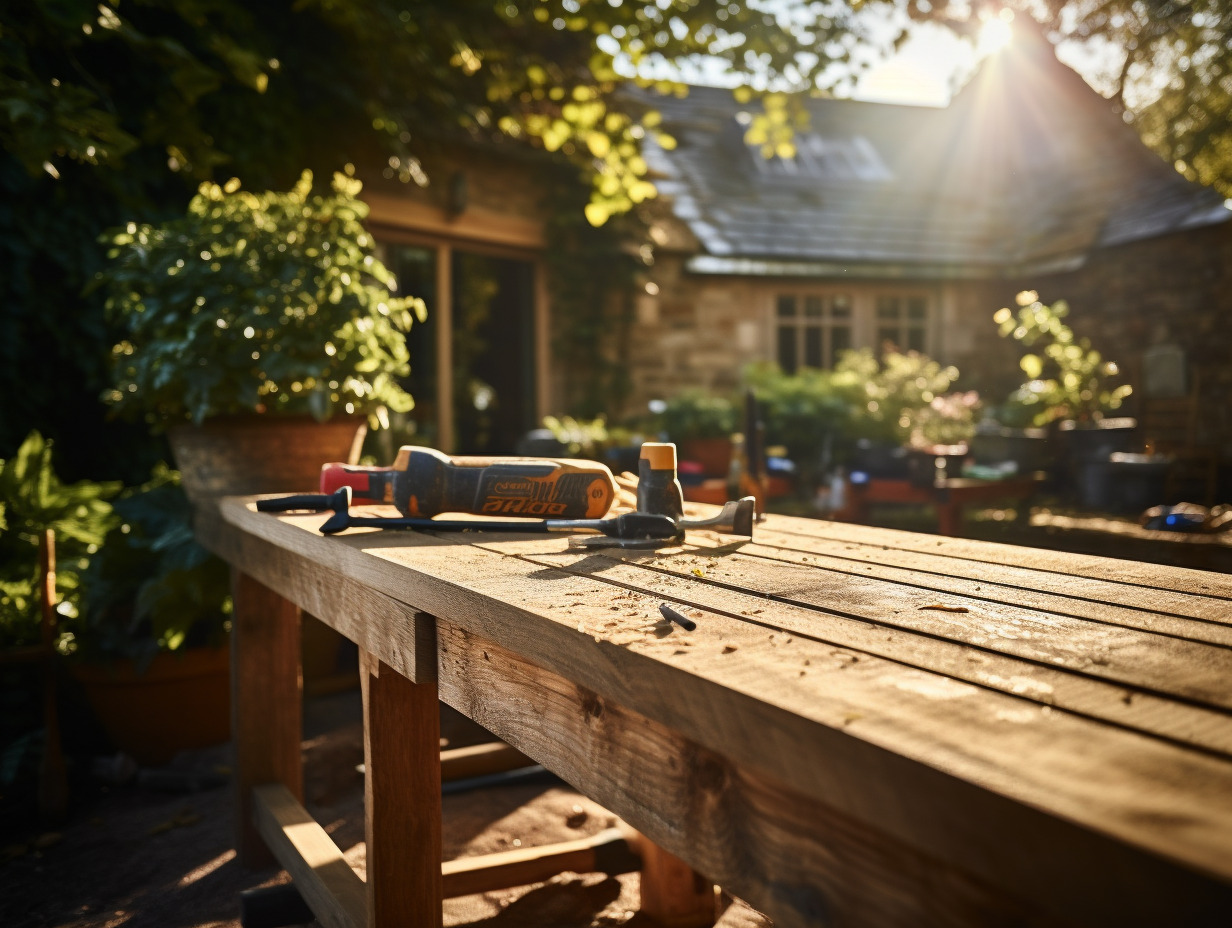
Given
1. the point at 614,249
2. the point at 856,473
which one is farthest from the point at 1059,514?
the point at 614,249

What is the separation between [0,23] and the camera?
3.05 meters

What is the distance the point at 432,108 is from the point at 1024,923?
251 inches

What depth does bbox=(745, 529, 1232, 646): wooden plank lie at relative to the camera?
99 centimetres

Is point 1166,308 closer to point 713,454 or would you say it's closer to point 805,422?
point 805,422

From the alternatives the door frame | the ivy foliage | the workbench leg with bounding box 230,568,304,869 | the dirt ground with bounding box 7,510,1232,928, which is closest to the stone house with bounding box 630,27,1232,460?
the door frame

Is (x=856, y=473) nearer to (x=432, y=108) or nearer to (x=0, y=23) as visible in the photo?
(x=432, y=108)

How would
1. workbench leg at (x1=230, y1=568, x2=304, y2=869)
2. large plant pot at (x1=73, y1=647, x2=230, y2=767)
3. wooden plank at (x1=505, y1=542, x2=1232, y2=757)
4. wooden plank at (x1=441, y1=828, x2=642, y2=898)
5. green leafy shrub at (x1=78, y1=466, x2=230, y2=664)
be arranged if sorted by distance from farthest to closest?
large plant pot at (x1=73, y1=647, x2=230, y2=767) < green leafy shrub at (x1=78, y1=466, x2=230, y2=664) < workbench leg at (x1=230, y1=568, x2=304, y2=869) < wooden plank at (x1=441, y1=828, x2=642, y2=898) < wooden plank at (x1=505, y1=542, x2=1232, y2=757)

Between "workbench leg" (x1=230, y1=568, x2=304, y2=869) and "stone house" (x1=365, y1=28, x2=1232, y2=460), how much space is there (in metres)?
4.44

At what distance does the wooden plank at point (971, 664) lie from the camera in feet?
2.11

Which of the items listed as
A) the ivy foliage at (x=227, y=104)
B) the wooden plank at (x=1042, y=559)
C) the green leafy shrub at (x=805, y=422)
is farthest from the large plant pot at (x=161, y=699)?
the green leafy shrub at (x=805, y=422)

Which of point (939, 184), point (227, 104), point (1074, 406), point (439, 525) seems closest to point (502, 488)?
point (439, 525)

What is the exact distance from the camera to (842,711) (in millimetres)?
649

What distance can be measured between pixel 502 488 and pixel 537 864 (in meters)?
1.05

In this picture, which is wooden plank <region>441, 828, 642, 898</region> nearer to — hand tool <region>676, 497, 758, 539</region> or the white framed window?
hand tool <region>676, 497, 758, 539</region>
